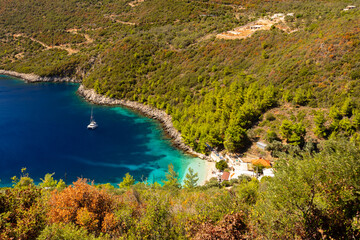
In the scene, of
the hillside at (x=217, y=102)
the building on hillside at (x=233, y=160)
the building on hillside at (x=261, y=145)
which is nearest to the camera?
the hillside at (x=217, y=102)

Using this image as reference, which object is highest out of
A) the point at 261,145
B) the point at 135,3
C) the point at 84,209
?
the point at 135,3

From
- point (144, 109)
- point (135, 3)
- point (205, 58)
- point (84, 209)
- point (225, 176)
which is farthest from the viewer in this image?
point (135, 3)

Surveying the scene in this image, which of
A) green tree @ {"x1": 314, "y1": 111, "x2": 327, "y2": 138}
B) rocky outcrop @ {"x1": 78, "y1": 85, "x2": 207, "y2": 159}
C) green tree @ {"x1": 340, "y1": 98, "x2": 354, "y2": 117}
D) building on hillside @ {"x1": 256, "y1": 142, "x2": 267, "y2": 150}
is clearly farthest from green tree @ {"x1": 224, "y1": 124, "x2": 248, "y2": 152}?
green tree @ {"x1": 340, "y1": 98, "x2": 354, "y2": 117}

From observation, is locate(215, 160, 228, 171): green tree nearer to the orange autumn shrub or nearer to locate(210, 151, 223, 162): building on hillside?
locate(210, 151, 223, 162): building on hillside

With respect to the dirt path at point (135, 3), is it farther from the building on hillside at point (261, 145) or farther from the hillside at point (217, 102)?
the building on hillside at point (261, 145)

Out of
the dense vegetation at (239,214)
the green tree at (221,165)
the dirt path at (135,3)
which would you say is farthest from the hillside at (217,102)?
the green tree at (221,165)

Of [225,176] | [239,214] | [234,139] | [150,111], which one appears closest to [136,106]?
[150,111]

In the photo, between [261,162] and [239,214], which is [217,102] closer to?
[261,162]

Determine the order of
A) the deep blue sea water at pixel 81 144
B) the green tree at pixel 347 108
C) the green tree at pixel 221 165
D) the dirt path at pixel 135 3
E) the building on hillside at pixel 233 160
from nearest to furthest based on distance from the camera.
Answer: the green tree at pixel 347 108, the green tree at pixel 221 165, the building on hillside at pixel 233 160, the deep blue sea water at pixel 81 144, the dirt path at pixel 135 3
